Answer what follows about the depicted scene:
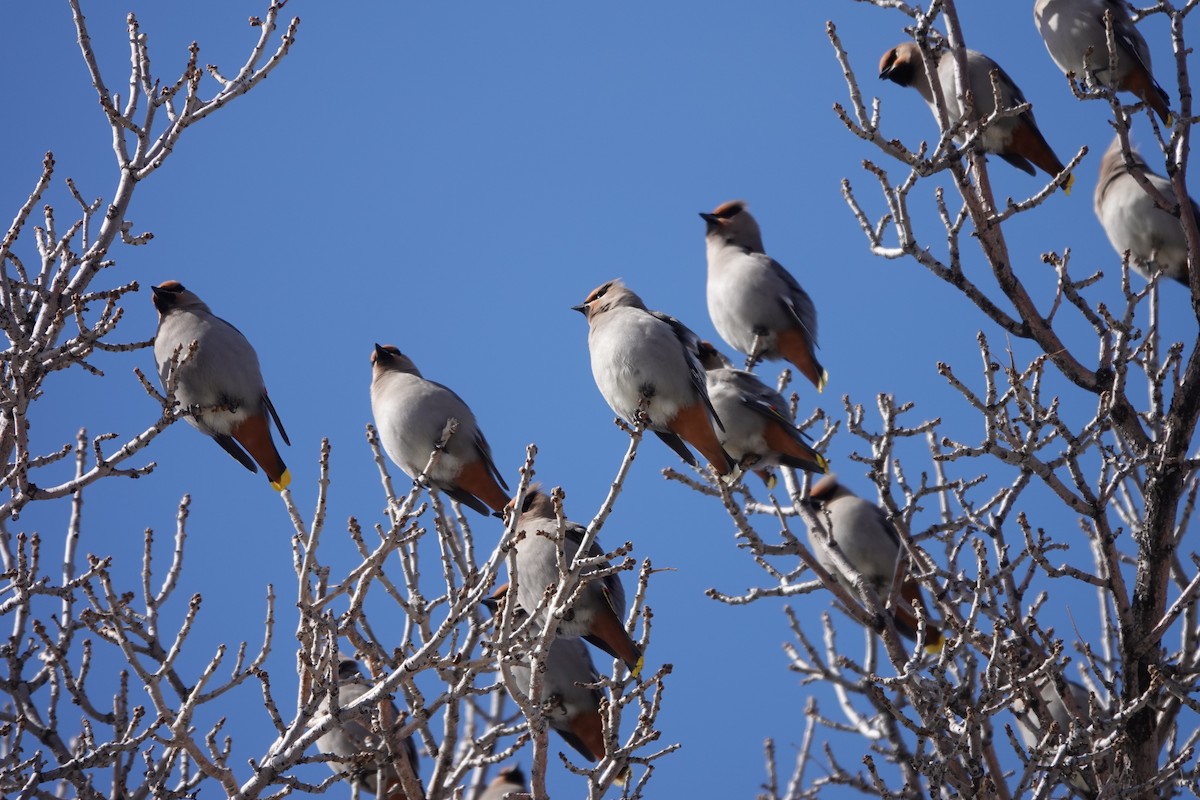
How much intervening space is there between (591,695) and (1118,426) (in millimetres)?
2379

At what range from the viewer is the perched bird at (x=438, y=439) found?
5.91m

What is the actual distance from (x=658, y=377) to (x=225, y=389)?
69.3 inches

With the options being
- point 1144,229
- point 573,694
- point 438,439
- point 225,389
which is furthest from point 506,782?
point 1144,229

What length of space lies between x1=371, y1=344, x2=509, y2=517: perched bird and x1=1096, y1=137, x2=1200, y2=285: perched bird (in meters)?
3.15

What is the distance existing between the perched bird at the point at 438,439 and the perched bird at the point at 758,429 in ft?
3.51

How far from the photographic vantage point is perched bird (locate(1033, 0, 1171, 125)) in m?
5.61

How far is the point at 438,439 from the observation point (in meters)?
5.92

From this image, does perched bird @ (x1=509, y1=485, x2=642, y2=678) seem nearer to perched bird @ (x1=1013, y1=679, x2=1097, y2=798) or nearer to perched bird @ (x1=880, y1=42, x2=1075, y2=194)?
perched bird @ (x1=1013, y1=679, x2=1097, y2=798)

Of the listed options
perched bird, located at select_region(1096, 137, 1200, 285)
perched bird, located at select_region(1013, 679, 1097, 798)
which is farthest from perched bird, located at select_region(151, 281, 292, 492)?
perched bird, located at select_region(1096, 137, 1200, 285)

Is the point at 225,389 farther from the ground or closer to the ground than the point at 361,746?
farther from the ground

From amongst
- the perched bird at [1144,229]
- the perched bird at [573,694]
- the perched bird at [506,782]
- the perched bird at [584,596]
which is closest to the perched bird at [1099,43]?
the perched bird at [1144,229]

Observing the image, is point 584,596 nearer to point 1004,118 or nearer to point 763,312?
point 1004,118

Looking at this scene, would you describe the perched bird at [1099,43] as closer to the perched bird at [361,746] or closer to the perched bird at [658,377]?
the perched bird at [658,377]

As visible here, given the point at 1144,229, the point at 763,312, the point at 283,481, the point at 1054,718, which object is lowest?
the point at 1054,718
